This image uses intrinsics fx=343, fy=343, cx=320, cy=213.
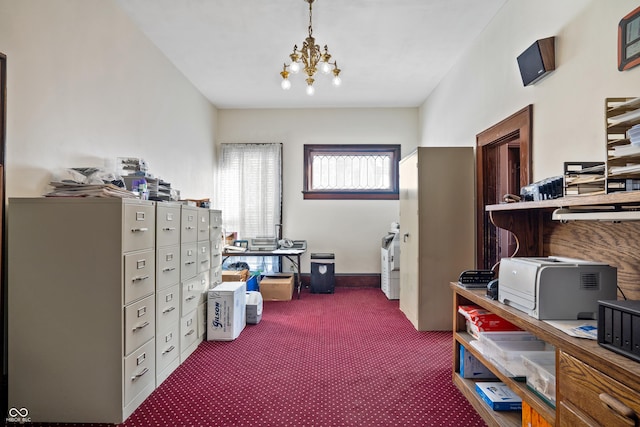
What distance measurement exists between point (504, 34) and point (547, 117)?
3.30 feet

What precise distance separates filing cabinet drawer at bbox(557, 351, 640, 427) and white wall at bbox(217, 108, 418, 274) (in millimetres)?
4290

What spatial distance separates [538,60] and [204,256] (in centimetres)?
305

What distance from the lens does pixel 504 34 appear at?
9.30 feet

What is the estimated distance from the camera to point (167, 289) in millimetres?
2475

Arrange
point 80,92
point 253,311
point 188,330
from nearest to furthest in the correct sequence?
point 80,92
point 188,330
point 253,311

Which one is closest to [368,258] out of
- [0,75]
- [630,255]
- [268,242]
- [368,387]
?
[268,242]

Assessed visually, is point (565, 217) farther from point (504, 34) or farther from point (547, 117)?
point (504, 34)

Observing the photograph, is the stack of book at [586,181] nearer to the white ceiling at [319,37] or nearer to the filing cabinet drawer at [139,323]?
the white ceiling at [319,37]

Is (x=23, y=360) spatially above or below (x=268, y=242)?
below

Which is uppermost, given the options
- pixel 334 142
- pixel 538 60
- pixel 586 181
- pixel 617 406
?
pixel 334 142

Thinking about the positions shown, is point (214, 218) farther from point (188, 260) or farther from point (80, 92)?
point (80, 92)

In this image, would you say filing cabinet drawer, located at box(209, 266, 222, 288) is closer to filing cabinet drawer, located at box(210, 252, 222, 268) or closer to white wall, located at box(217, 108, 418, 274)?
filing cabinet drawer, located at box(210, 252, 222, 268)

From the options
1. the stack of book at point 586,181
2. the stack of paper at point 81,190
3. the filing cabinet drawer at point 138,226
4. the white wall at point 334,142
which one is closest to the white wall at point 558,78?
the stack of book at point 586,181

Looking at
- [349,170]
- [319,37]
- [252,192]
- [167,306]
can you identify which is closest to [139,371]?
[167,306]
